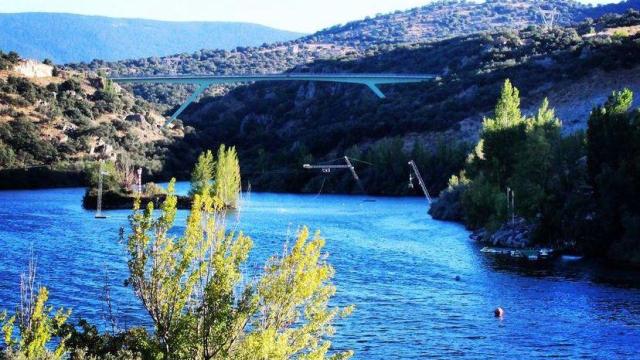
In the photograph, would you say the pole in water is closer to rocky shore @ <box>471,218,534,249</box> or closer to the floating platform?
rocky shore @ <box>471,218,534,249</box>

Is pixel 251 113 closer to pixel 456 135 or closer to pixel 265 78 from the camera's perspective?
pixel 265 78

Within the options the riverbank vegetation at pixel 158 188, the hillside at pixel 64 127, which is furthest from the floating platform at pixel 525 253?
the hillside at pixel 64 127

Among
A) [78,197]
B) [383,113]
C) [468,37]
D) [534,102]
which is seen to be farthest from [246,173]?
[468,37]

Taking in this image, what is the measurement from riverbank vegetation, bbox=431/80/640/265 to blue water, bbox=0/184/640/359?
3781mm

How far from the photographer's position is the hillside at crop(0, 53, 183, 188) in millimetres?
123312

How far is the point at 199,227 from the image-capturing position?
66.2 ft

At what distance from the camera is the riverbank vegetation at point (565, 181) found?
5809cm

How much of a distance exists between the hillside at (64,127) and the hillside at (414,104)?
952 centimetres

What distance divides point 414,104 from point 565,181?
77.7m

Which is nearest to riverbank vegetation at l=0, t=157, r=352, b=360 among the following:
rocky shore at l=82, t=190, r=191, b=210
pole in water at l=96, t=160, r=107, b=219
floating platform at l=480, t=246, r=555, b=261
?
floating platform at l=480, t=246, r=555, b=261

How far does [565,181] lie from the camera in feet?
213

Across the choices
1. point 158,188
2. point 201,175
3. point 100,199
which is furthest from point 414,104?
point 100,199

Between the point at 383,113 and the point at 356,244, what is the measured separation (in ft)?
260

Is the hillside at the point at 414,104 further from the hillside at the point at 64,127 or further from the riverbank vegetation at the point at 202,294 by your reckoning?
the riverbank vegetation at the point at 202,294
